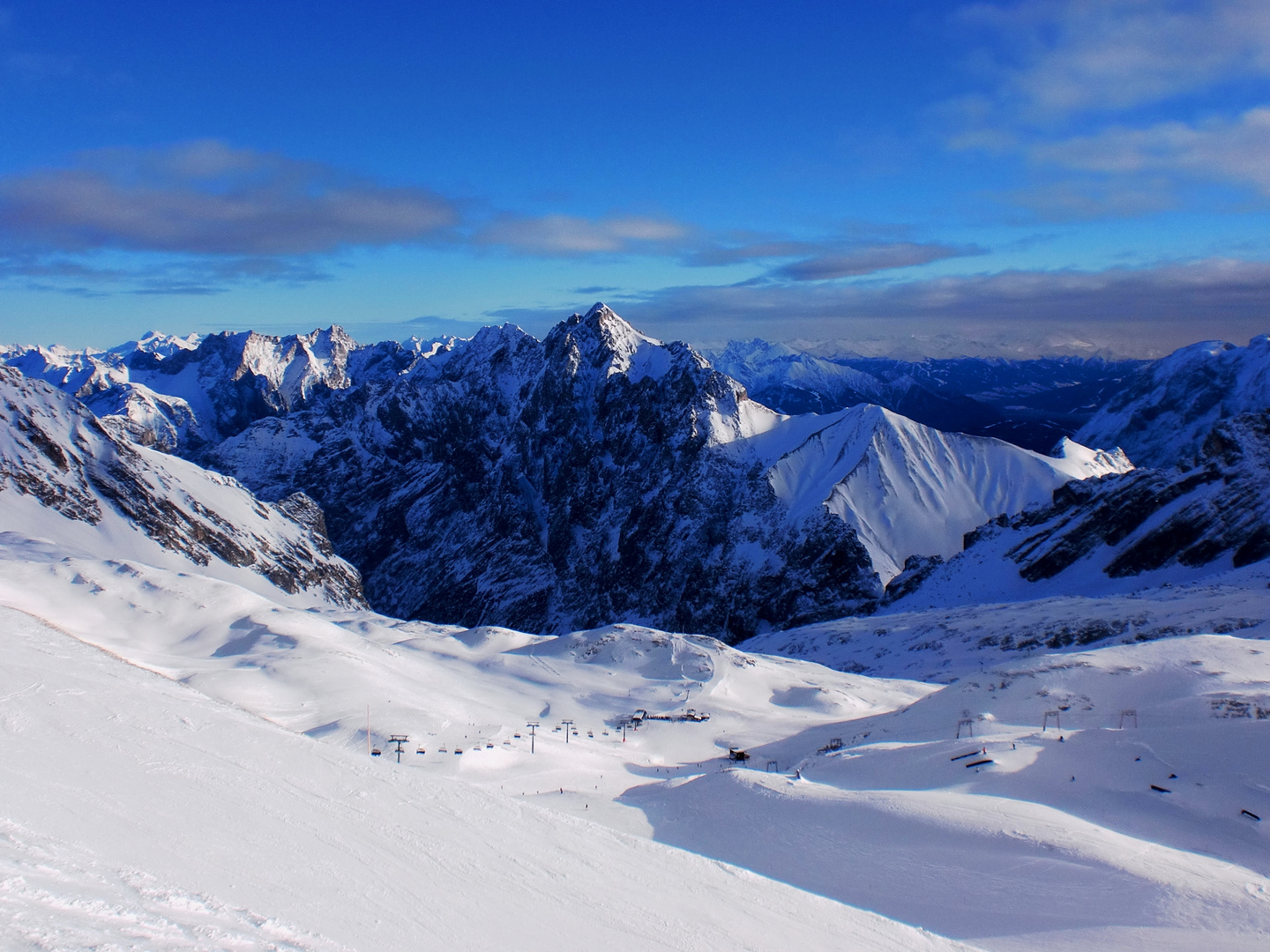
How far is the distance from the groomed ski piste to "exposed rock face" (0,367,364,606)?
10606 centimetres

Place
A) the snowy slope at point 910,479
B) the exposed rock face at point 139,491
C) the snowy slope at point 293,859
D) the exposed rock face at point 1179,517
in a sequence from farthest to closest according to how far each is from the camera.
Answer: the snowy slope at point 910,479, the exposed rock face at point 139,491, the exposed rock face at point 1179,517, the snowy slope at point 293,859

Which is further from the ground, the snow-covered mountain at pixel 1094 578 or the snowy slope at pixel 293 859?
the snowy slope at pixel 293 859

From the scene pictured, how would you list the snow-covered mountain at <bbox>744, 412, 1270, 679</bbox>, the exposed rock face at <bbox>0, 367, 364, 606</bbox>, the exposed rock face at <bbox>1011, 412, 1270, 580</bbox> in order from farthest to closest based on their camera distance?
the exposed rock face at <bbox>0, 367, 364, 606</bbox> → the exposed rock face at <bbox>1011, 412, 1270, 580</bbox> → the snow-covered mountain at <bbox>744, 412, 1270, 679</bbox>

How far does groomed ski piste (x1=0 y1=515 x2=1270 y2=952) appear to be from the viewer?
12.9 m

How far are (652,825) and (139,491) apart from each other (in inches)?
5549

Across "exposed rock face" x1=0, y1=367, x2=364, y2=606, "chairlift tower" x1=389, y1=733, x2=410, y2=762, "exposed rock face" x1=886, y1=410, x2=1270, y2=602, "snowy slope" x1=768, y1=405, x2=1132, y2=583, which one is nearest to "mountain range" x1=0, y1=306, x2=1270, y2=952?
"chairlift tower" x1=389, y1=733, x2=410, y2=762

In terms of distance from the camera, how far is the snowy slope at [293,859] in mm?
11109

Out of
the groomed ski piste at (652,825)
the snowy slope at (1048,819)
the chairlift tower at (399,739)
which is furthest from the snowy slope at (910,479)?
the chairlift tower at (399,739)

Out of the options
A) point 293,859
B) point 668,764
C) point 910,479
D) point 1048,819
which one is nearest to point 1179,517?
point 910,479

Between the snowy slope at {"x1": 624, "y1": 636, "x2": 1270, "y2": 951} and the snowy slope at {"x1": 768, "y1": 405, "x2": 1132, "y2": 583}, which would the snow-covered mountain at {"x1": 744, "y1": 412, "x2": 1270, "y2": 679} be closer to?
the snowy slope at {"x1": 768, "y1": 405, "x2": 1132, "y2": 583}

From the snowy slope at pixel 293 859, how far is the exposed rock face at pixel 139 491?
425ft

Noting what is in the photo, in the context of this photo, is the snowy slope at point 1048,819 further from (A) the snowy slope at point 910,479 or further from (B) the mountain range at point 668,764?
(A) the snowy slope at point 910,479

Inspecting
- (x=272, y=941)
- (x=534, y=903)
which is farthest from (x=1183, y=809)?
(x=272, y=941)

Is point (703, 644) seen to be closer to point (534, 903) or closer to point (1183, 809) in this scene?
point (1183, 809)
